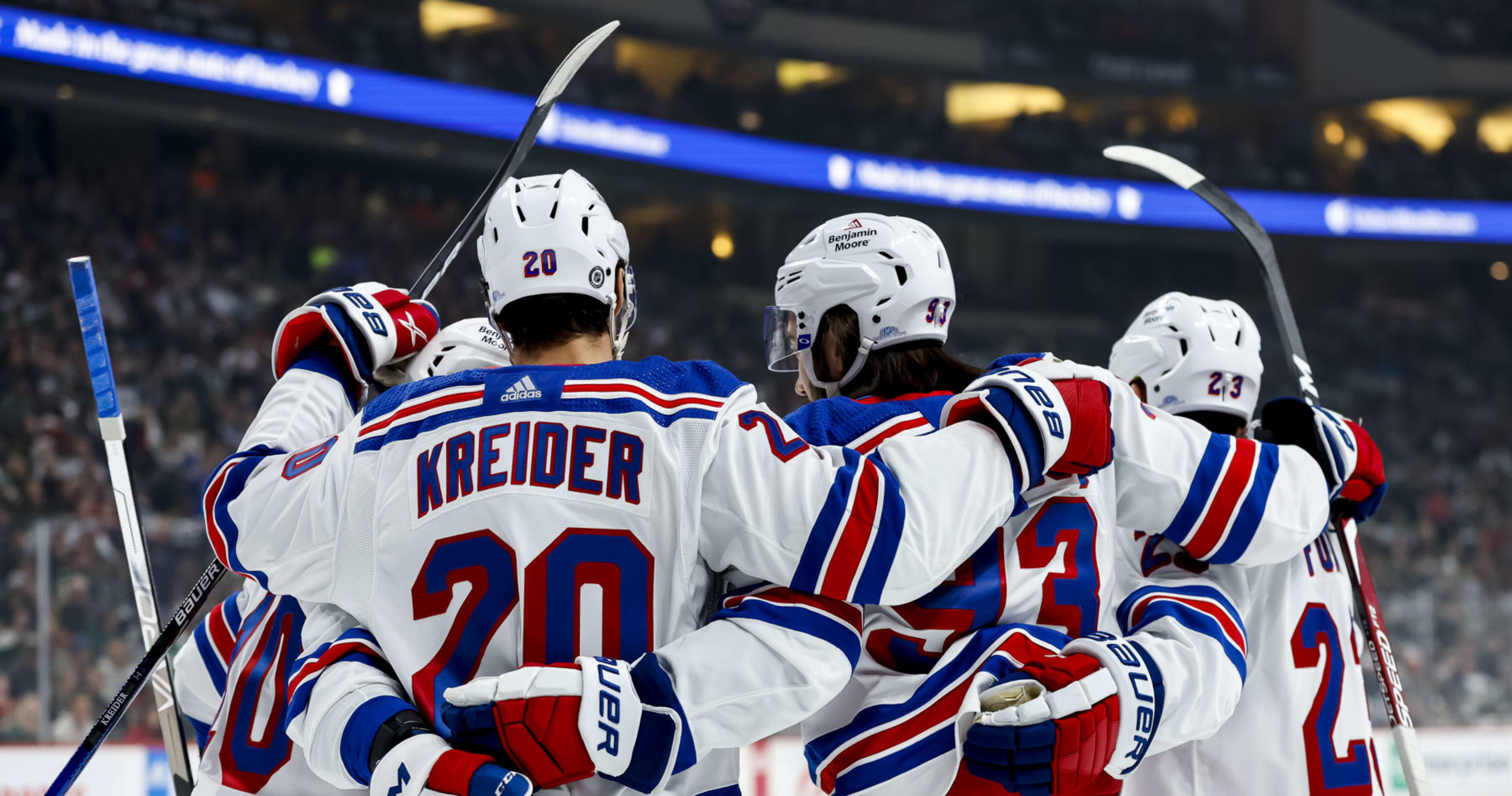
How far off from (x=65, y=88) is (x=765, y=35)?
24.9ft

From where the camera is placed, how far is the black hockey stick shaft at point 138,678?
238 centimetres

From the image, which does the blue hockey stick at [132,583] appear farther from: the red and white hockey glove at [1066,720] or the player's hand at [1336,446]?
the player's hand at [1336,446]

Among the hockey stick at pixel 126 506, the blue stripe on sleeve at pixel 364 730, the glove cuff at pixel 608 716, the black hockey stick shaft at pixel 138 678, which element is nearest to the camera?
the glove cuff at pixel 608 716

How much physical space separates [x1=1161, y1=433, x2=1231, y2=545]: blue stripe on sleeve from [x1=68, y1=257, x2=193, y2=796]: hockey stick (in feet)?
5.81

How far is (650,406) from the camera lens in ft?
5.37

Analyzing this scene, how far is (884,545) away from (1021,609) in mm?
386

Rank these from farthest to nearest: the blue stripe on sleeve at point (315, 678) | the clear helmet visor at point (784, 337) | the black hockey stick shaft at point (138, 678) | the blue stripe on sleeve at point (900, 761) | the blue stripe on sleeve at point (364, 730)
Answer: the black hockey stick shaft at point (138, 678)
the clear helmet visor at point (784, 337)
the blue stripe on sleeve at point (900, 761)
the blue stripe on sleeve at point (315, 678)
the blue stripe on sleeve at point (364, 730)

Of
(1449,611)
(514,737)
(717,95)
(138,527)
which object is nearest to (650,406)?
(514,737)

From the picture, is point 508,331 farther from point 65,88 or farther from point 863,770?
point 65,88

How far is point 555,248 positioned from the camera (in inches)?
70.6

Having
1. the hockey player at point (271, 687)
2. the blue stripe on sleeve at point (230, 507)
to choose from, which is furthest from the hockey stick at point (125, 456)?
the blue stripe on sleeve at point (230, 507)

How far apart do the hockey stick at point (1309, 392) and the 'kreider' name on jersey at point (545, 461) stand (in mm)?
1325

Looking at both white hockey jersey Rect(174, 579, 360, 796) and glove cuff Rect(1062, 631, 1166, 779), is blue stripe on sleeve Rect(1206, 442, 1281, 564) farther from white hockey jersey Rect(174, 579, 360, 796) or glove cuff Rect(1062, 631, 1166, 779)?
white hockey jersey Rect(174, 579, 360, 796)

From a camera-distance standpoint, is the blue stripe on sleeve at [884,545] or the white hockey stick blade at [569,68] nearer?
the blue stripe on sleeve at [884,545]
